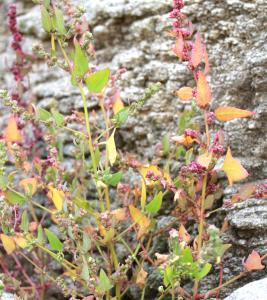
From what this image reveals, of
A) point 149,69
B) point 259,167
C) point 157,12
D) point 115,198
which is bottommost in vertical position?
point 115,198

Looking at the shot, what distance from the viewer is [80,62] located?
3.96ft

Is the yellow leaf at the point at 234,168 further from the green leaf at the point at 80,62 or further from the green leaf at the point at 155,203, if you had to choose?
the green leaf at the point at 80,62

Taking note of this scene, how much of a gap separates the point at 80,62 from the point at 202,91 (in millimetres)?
244

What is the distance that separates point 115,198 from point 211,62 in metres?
0.43

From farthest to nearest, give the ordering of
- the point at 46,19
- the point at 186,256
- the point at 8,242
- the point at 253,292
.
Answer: the point at 8,242
the point at 46,19
the point at 253,292
the point at 186,256

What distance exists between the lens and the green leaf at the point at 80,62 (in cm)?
120

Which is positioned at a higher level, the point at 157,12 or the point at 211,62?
the point at 157,12

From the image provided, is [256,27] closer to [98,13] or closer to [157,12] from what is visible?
[157,12]

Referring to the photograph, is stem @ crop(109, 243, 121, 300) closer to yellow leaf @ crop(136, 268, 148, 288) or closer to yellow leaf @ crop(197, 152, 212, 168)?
yellow leaf @ crop(136, 268, 148, 288)

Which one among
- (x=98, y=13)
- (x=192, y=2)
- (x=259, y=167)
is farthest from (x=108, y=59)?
(x=259, y=167)

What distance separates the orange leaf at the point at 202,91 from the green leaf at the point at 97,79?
18 centimetres

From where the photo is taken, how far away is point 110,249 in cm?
133

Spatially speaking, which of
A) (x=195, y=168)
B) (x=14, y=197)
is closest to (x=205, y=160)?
(x=195, y=168)

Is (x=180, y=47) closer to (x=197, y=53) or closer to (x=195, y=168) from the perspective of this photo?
(x=197, y=53)
